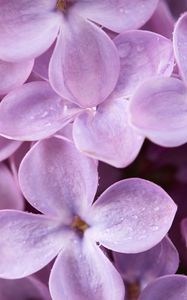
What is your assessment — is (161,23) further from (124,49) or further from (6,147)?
(6,147)

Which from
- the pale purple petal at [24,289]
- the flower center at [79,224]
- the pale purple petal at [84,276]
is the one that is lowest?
the pale purple petal at [24,289]

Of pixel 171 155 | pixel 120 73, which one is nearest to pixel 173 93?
pixel 120 73

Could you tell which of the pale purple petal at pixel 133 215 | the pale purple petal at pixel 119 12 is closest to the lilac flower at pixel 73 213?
the pale purple petal at pixel 133 215

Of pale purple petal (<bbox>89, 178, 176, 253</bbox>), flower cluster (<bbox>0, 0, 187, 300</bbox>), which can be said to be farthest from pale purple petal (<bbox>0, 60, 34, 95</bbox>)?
pale purple petal (<bbox>89, 178, 176, 253</bbox>)

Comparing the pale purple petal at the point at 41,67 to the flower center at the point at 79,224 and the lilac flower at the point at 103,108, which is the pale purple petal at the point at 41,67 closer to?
the lilac flower at the point at 103,108

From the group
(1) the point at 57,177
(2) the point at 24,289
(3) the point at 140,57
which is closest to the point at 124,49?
(3) the point at 140,57

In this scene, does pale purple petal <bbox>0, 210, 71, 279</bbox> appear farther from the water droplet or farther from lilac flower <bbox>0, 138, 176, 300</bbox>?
the water droplet
